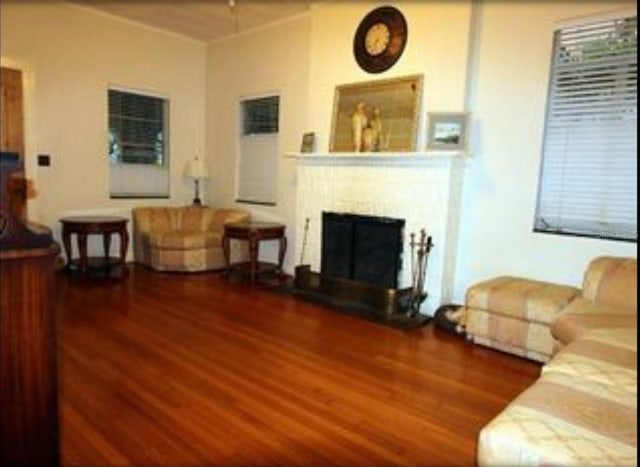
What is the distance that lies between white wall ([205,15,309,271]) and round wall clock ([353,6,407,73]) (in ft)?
2.97

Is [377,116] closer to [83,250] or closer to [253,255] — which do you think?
→ [253,255]

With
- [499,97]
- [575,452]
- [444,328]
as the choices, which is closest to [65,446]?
[575,452]

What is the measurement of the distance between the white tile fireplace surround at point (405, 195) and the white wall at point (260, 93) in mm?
715

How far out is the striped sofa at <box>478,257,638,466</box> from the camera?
123 centimetres

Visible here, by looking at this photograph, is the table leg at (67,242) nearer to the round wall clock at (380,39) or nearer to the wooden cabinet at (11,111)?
the wooden cabinet at (11,111)

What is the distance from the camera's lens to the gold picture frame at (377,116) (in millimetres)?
4004

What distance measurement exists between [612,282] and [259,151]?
13.3 ft

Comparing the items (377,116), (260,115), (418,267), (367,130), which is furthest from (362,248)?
(260,115)

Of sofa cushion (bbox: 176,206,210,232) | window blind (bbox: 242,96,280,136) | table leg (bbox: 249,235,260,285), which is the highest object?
window blind (bbox: 242,96,280,136)

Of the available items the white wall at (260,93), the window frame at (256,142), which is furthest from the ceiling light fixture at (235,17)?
the window frame at (256,142)

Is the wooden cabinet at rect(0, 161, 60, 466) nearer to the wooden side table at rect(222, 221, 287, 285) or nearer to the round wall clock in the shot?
the round wall clock

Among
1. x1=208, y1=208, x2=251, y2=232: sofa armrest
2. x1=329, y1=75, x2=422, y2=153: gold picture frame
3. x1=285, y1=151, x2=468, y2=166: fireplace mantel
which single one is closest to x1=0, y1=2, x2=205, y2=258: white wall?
x1=208, y1=208, x2=251, y2=232: sofa armrest

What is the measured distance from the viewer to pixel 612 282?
286cm

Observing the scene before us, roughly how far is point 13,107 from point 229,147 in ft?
7.69
